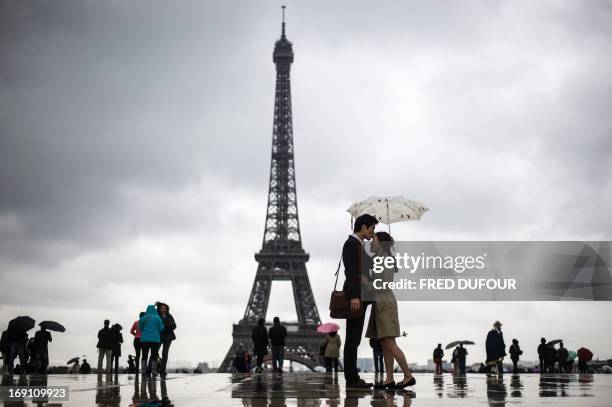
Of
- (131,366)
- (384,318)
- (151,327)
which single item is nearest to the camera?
(384,318)

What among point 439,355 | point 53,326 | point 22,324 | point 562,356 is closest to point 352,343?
point 22,324

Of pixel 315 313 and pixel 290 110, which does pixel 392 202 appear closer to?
pixel 315 313

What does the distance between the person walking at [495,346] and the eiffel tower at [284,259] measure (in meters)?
44.8

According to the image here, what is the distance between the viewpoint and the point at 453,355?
3103 centimetres

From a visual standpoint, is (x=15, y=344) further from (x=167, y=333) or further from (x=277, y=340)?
(x=277, y=340)

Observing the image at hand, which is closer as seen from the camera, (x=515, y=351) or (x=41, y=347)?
(x=41, y=347)

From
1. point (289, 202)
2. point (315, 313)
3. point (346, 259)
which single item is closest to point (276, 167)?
point (289, 202)

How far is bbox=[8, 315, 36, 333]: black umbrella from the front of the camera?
19500mm

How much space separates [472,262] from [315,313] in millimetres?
56229

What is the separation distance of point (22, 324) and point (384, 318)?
13840mm

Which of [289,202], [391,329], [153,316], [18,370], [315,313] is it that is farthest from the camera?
[289,202]

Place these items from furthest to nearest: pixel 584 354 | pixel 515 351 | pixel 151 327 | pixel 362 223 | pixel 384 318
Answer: pixel 584 354 < pixel 515 351 < pixel 151 327 < pixel 362 223 < pixel 384 318

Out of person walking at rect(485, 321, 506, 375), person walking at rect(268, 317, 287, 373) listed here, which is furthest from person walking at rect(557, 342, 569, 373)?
person walking at rect(268, 317, 287, 373)

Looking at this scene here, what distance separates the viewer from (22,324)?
19.6m
